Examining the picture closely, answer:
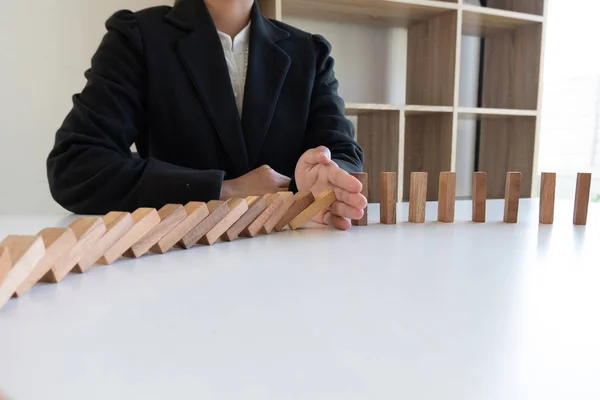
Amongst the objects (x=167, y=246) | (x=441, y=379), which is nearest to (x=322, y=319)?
(x=441, y=379)

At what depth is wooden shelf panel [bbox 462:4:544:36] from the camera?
1.64 metres

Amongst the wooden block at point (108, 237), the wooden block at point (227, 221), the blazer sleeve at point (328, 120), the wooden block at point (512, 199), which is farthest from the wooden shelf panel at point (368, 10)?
the wooden block at point (108, 237)

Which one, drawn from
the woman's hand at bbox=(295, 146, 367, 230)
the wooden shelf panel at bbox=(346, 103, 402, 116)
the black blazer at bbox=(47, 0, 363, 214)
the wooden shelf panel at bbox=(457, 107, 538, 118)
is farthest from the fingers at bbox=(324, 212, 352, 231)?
the wooden shelf panel at bbox=(457, 107, 538, 118)

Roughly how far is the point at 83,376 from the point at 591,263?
0.44 m

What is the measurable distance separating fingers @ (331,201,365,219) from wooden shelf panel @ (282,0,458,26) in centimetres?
107

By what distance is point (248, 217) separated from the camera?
56 cm

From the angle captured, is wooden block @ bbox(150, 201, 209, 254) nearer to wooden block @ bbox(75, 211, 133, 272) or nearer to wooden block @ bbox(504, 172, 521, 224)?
wooden block @ bbox(75, 211, 133, 272)

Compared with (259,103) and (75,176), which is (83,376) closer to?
(75,176)

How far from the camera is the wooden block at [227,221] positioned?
1.72ft

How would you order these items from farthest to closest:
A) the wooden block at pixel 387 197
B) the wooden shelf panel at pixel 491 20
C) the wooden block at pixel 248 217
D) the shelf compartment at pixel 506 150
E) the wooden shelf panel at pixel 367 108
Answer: the shelf compartment at pixel 506 150
the wooden shelf panel at pixel 491 20
the wooden shelf panel at pixel 367 108
the wooden block at pixel 387 197
the wooden block at pixel 248 217

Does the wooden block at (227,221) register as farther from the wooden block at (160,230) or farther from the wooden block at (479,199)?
the wooden block at (479,199)

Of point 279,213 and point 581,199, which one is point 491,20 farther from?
point 279,213

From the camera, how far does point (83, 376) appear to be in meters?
0.21

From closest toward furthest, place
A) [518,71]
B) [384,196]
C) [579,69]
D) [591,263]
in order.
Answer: [591,263]
[384,196]
[518,71]
[579,69]
